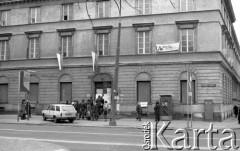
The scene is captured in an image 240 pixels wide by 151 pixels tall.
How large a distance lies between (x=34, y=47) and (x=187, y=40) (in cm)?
1658

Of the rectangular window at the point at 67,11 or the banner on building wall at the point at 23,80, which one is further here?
the rectangular window at the point at 67,11

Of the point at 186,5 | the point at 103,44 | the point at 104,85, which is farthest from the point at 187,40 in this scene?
the point at 104,85

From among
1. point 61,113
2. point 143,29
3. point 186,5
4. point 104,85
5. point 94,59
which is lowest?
point 61,113

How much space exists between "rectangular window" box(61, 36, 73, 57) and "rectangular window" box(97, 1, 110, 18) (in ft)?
13.3

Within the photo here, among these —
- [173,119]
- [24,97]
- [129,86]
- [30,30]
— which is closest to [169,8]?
[129,86]

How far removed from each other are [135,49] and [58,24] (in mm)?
9122

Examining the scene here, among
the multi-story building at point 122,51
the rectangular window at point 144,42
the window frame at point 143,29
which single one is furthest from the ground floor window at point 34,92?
the rectangular window at point 144,42

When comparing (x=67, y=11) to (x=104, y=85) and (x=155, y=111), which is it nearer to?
(x=104, y=85)

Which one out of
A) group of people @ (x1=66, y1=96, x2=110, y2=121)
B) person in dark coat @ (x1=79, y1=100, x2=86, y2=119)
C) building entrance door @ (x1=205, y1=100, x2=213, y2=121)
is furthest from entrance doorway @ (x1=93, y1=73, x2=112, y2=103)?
building entrance door @ (x1=205, y1=100, x2=213, y2=121)

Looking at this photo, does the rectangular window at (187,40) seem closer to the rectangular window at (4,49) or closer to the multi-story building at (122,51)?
the multi-story building at (122,51)

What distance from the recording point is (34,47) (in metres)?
37.3

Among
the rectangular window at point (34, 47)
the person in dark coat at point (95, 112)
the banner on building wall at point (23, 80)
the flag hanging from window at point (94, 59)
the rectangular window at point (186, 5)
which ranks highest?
the rectangular window at point (186, 5)

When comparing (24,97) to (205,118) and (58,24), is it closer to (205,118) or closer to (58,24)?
(58,24)

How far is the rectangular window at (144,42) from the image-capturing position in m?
32.8
